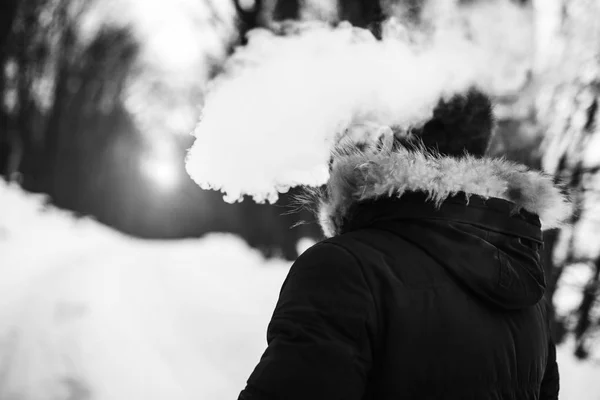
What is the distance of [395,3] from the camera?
2826 millimetres

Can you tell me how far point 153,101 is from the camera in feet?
11.9

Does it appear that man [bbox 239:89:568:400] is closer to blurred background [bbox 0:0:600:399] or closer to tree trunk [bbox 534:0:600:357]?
blurred background [bbox 0:0:600:399]

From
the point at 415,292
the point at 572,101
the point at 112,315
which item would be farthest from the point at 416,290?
the point at 572,101

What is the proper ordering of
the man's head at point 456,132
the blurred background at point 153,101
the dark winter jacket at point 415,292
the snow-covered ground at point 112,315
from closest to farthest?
the dark winter jacket at point 415,292
the man's head at point 456,132
the snow-covered ground at point 112,315
the blurred background at point 153,101

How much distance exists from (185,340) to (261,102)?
7.61ft

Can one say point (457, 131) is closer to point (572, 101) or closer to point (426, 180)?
point (426, 180)

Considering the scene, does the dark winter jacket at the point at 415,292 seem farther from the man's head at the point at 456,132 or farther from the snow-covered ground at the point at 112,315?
the snow-covered ground at the point at 112,315

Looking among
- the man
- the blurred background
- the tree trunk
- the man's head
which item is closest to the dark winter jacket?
the man

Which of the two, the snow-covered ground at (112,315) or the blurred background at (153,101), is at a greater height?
the blurred background at (153,101)

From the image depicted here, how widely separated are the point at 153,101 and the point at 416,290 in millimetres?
3240

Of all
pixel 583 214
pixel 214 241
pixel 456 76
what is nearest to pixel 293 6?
pixel 214 241

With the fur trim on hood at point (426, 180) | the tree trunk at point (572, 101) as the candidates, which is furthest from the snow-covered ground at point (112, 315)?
the tree trunk at point (572, 101)

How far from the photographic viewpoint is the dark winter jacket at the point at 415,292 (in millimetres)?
848

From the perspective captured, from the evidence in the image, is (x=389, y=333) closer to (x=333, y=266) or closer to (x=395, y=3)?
(x=333, y=266)
